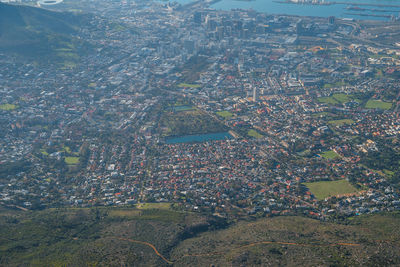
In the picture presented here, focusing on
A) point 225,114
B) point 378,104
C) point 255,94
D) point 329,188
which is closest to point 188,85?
point 255,94

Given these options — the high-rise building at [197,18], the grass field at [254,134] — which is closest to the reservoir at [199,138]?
the grass field at [254,134]

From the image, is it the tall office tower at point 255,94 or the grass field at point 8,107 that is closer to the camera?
the grass field at point 8,107

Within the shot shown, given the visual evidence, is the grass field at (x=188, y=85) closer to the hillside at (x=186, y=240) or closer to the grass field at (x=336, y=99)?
the grass field at (x=336, y=99)

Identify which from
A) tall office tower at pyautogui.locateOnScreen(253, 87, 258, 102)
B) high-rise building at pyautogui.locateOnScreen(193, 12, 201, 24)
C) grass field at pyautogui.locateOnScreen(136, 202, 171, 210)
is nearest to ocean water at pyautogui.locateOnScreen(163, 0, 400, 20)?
high-rise building at pyautogui.locateOnScreen(193, 12, 201, 24)

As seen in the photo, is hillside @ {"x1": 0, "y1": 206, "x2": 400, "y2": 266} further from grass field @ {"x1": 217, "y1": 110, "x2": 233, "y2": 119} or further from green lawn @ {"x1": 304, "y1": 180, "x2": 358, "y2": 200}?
grass field @ {"x1": 217, "y1": 110, "x2": 233, "y2": 119}

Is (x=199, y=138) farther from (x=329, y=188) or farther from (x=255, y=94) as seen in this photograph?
(x=329, y=188)
